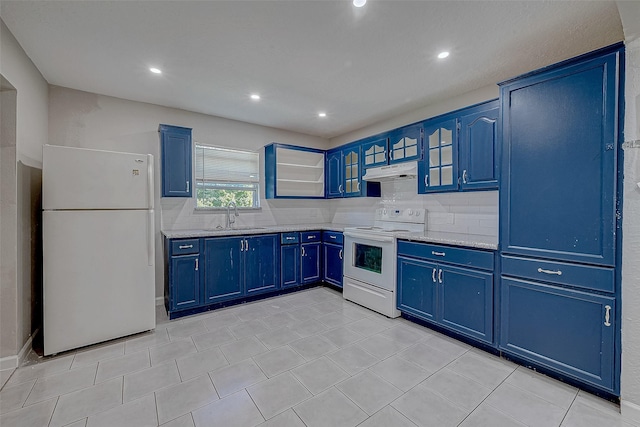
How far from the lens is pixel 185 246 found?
121 inches

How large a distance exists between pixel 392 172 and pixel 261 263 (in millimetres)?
2039

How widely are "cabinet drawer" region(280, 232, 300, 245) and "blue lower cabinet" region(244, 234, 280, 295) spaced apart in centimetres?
8

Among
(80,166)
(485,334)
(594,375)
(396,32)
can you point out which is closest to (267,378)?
(485,334)

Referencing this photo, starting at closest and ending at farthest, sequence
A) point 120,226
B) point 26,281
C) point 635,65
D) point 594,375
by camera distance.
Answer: point 635,65 → point 594,375 → point 26,281 → point 120,226

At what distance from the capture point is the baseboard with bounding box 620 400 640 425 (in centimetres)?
157

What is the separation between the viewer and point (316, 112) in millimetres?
3721

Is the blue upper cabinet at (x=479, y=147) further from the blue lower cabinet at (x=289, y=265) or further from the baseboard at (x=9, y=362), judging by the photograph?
the baseboard at (x=9, y=362)

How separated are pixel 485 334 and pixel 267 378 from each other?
1797 millimetres

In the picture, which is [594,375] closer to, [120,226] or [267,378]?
[267,378]

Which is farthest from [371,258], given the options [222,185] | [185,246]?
[222,185]

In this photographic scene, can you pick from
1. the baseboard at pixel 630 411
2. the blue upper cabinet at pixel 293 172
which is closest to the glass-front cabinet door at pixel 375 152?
the blue upper cabinet at pixel 293 172

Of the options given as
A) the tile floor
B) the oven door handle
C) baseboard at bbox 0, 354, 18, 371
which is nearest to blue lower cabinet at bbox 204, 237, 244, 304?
the tile floor

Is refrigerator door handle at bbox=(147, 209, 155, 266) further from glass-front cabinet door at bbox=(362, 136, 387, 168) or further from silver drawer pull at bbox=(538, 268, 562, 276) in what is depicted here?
silver drawer pull at bbox=(538, 268, 562, 276)

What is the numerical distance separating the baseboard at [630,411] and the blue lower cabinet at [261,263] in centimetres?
317
